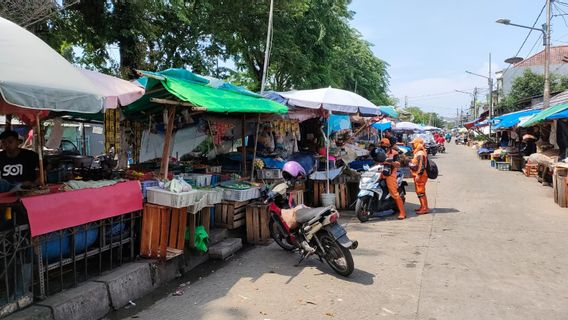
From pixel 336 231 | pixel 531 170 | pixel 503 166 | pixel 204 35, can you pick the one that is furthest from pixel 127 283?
pixel 503 166

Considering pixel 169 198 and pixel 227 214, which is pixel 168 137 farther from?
pixel 227 214

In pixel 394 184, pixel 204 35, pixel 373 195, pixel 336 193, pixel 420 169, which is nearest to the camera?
pixel 373 195

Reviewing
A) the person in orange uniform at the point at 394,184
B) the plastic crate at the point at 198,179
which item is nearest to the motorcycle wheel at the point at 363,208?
the person in orange uniform at the point at 394,184

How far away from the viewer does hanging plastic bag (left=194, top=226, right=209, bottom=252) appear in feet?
18.7

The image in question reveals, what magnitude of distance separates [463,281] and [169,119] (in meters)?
4.27

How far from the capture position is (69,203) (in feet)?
13.8

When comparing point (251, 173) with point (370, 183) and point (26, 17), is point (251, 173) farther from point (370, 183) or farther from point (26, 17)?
point (26, 17)

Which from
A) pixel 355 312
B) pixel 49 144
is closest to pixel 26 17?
pixel 49 144

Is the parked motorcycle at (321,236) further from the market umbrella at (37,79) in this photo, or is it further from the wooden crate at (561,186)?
the wooden crate at (561,186)

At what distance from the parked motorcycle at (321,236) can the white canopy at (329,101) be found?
3131mm

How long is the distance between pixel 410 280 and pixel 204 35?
12.2m

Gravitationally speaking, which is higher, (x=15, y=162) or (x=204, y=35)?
(x=204, y=35)

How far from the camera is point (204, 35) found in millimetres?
14914

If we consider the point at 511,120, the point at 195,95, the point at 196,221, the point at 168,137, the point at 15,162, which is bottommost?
the point at 196,221
